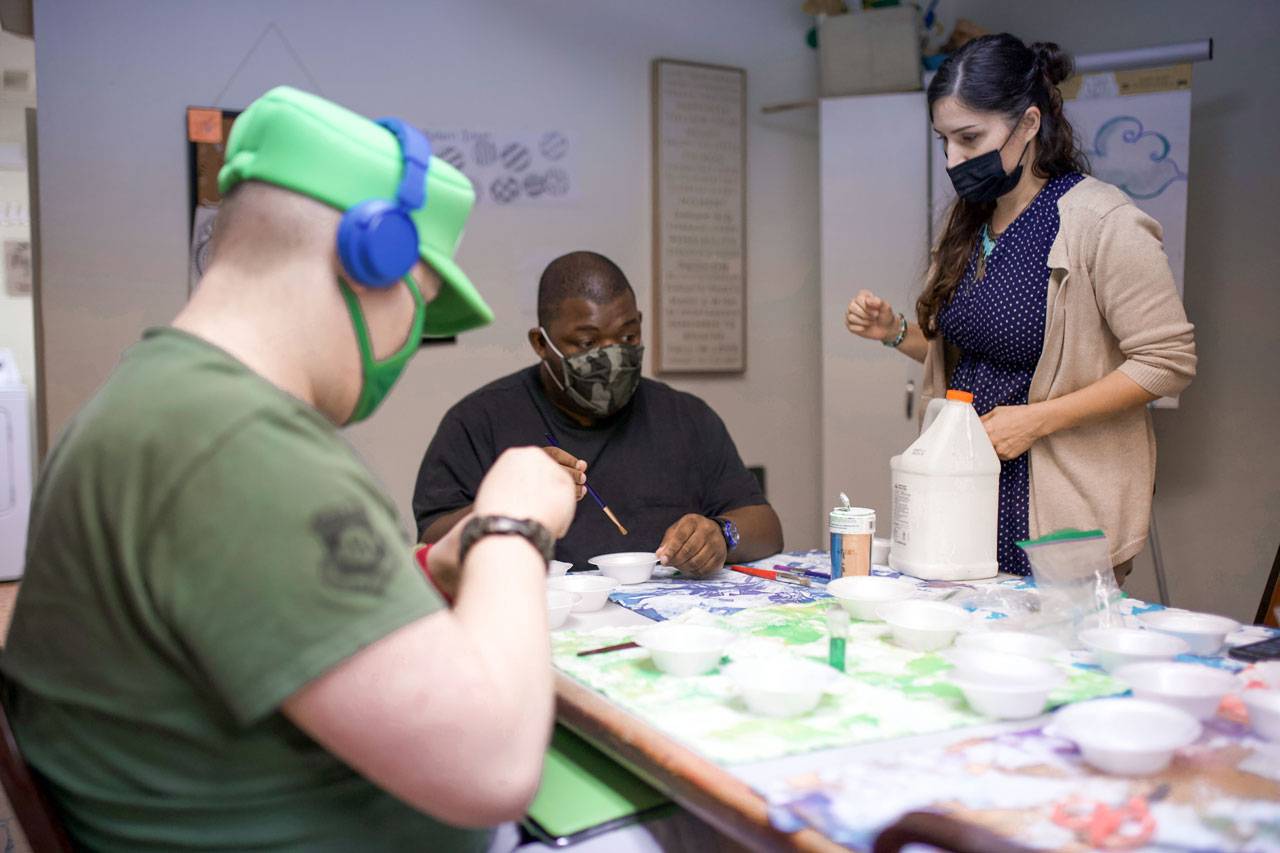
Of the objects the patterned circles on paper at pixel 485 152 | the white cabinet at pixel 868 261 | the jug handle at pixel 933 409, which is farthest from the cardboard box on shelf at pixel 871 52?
the jug handle at pixel 933 409

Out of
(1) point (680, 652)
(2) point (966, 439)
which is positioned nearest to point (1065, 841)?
(1) point (680, 652)

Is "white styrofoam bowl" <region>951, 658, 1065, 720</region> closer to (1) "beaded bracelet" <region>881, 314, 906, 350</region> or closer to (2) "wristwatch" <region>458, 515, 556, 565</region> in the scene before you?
(2) "wristwatch" <region>458, 515, 556, 565</region>

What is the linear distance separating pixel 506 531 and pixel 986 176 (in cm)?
154

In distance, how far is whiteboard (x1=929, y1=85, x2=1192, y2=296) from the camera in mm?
3248

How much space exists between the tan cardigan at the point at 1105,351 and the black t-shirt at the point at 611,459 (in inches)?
24.8

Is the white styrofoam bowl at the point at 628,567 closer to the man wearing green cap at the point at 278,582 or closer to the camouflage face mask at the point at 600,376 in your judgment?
the camouflage face mask at the point at 600,376

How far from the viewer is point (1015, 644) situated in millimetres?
1196

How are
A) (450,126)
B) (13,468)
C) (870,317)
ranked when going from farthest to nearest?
(13,468) < (450,126) < (870,317)

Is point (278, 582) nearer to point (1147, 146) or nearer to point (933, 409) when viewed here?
point (933, 409)

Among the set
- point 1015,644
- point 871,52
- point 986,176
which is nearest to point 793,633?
point 1015,644

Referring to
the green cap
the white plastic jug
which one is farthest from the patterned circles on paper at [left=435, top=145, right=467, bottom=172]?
the green cap

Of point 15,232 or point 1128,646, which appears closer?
point 1128,646

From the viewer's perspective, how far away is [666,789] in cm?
94

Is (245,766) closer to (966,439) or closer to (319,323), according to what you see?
(319,323)
